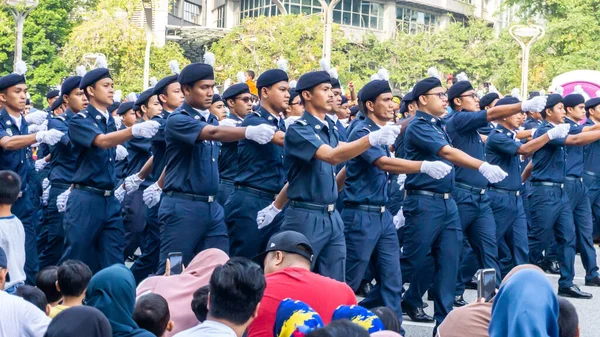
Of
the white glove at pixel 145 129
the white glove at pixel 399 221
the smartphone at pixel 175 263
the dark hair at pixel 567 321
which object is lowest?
the dark hair at pixel 567 321

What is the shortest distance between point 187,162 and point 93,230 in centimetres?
130

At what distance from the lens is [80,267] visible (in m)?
6.61

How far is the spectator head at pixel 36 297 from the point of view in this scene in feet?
21.5

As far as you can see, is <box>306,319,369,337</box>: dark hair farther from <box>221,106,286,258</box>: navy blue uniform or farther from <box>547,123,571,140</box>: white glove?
<box>547,123,571,140</box>: white glove

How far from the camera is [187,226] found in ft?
29.1

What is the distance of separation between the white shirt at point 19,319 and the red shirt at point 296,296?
44.6 inches

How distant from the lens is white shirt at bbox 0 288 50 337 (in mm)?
5652

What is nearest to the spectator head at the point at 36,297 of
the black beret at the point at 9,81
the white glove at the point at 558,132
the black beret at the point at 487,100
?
the black beret at the point at 9,81

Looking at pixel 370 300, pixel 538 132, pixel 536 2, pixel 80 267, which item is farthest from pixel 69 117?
pixel 536 2

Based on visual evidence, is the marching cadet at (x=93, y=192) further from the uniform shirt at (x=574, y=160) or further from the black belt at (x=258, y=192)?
the uniform shirt at (x=574, y=160)

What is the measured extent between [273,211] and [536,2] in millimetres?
31606

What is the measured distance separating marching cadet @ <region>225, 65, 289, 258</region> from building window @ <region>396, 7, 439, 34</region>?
59289 mm

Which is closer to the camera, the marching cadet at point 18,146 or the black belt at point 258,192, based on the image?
the black belt at point 258,192

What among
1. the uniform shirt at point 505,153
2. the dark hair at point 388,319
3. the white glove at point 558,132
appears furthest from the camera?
the white glove at point 558,132
